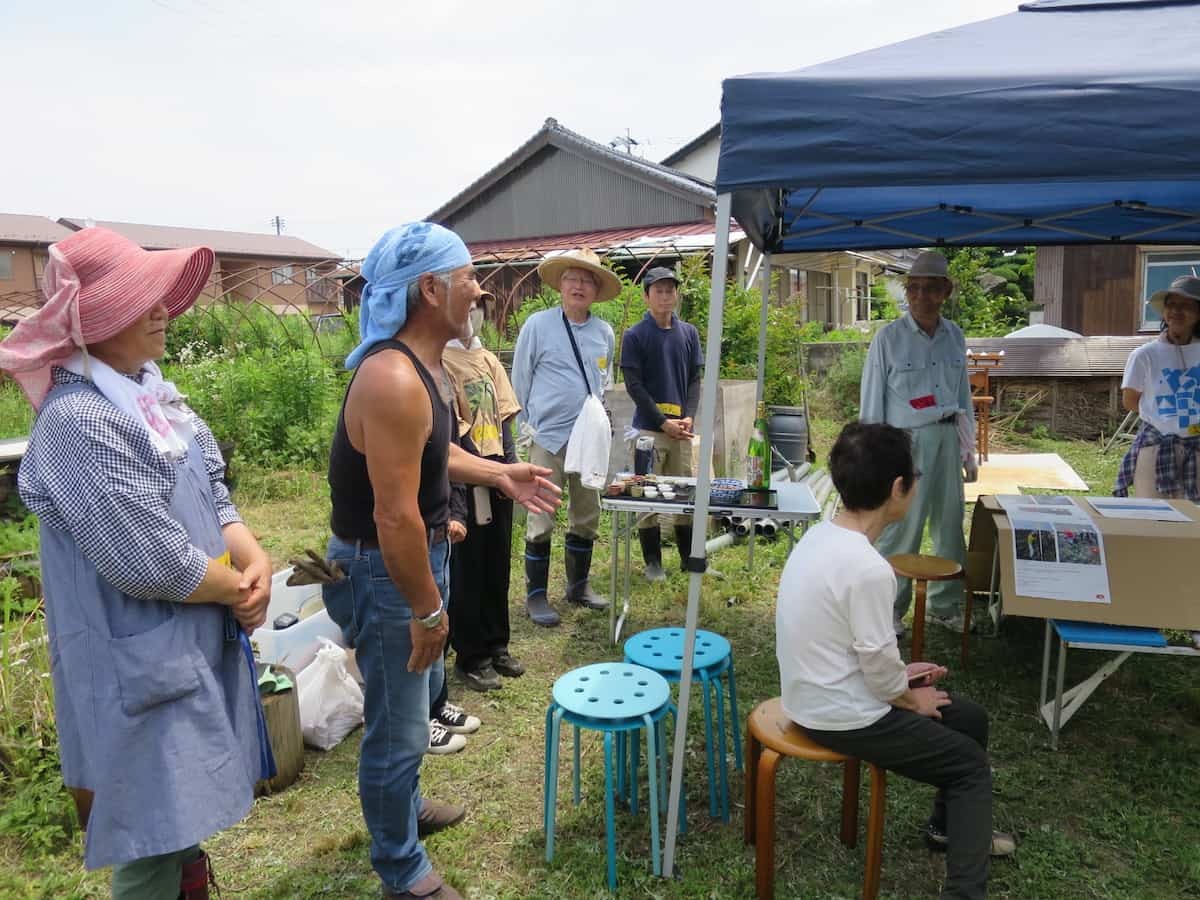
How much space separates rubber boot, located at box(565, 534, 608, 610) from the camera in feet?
15.2

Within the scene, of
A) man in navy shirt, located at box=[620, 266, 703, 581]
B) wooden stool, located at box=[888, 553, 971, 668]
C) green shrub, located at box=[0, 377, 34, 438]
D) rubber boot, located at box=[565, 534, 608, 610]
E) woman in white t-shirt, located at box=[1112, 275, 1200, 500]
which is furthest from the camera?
green shrub, located at box=[0, 377, 34, 438]

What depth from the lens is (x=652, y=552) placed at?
5.11 metres

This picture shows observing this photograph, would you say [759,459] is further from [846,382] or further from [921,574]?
[846,382]

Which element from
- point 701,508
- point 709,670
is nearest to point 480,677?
point 709,670

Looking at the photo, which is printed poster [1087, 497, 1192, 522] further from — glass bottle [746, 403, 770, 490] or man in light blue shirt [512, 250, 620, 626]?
man in light blue shirt [512, 250, 620, 626]

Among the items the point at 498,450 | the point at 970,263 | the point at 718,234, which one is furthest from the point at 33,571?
the point at 970,263

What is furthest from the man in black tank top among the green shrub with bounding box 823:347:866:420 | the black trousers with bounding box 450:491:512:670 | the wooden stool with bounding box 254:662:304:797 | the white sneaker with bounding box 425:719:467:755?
the green shrub with bounding box 823:347:866:420

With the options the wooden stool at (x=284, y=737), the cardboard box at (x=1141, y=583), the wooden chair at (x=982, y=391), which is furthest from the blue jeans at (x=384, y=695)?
the wooden chair at (x=982, y=391)

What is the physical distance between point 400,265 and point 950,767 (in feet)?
6.25

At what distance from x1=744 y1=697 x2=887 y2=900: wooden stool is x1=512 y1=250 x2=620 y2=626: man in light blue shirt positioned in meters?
2.15

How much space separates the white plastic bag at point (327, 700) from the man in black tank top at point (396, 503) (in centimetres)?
111

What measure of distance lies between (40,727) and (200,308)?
1000cm

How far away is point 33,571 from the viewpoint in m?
3.84

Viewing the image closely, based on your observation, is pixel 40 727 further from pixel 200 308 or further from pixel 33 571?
pixel 200 308
